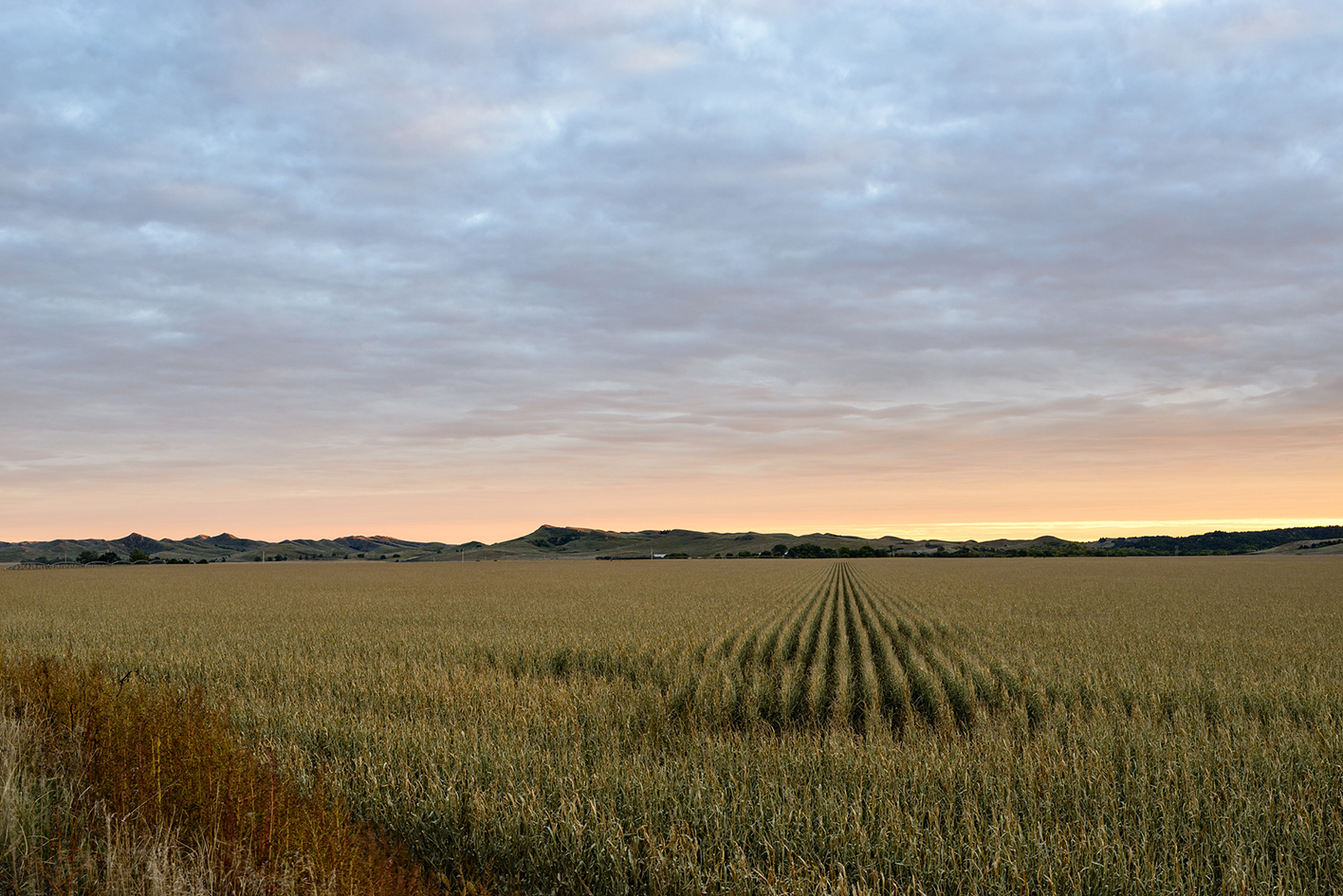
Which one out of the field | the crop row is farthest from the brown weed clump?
the crop row

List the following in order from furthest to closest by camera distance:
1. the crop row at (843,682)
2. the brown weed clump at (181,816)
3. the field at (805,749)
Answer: the crop row at (843,682)
the field at (805,749)
the brown weed clump at (181,816)

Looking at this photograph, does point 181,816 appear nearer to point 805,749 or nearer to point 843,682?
point 805,749

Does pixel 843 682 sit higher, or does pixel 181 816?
pixel 181 816

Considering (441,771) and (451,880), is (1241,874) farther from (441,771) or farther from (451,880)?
(441,771)

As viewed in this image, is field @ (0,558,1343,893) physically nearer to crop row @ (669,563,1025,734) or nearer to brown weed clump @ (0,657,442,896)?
crop row @ (669,563,1025,734)

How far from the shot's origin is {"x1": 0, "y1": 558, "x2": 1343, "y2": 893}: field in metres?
5.45

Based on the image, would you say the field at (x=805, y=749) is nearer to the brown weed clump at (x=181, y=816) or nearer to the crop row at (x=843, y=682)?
the crop row at (x=843, y=682)

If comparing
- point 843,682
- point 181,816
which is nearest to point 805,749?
point 181,816

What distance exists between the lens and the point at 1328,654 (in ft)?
55.2

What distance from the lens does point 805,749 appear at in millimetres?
8062

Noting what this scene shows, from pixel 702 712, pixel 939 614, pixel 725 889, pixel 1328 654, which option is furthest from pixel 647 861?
pixel 939 614

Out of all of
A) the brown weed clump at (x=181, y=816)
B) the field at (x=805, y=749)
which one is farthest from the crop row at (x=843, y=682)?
the brown weed clump at (x=181, y=816)

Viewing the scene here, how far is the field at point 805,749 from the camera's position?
17.9ft

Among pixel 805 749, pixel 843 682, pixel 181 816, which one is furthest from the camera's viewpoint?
pixel 843 682
